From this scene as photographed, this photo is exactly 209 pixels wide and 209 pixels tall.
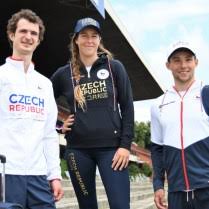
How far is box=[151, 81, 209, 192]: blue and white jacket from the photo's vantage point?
345cm

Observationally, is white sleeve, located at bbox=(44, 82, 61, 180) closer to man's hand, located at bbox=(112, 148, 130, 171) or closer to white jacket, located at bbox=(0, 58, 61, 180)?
white jacket, located at bbox=(0, 58, 61, 180)

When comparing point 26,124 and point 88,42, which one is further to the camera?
point 88,42

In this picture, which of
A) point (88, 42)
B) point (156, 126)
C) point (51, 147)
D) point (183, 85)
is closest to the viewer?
point (51, 147)

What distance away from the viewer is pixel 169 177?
11.7 ft

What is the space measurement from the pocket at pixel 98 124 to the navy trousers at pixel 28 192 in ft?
2.28

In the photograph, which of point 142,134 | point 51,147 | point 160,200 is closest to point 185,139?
point 160,200

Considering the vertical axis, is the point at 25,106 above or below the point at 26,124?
above

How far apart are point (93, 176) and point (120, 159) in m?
0.28

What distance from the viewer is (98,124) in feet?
12.4

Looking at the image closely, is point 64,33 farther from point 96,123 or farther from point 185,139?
point 185,139

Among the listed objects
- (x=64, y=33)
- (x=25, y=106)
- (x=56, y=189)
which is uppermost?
(x=64, y=33)

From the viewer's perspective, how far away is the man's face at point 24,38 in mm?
3281

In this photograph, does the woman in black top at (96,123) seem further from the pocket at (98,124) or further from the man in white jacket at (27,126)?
the man in white jacket at (27,126)

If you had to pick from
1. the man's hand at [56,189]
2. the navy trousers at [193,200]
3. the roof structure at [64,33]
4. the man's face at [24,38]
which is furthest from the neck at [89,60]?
the roof structure at [64,33]
